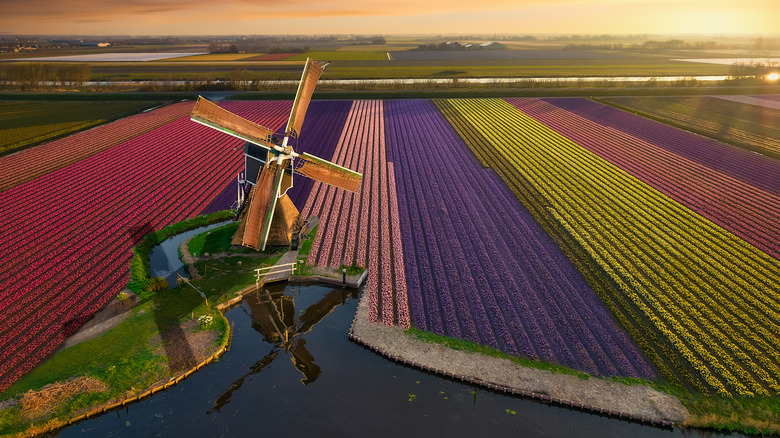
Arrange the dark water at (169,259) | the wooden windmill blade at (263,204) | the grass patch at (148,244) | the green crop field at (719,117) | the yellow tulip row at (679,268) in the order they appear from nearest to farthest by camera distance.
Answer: the yellow tulip row at (679,268), the wooden windmill blade at (263,204), the grass patch at (148,244), the dark water at (169,259), the green crop field at (719,117)

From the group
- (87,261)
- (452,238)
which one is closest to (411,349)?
(452,238)

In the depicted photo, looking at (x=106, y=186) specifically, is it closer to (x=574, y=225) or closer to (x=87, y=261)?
(x=87, y=261)

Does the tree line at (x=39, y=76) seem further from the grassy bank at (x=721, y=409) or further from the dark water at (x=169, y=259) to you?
the grassy bank at (x=721, y=409)

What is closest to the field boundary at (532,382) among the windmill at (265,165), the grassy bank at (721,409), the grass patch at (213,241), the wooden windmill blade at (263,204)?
the grassy bank at (721,409)

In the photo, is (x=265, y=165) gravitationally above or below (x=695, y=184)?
above

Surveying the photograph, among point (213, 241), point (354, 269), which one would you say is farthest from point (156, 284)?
point (354, 269)

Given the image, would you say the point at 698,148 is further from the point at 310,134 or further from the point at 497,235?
the point at 310,134
